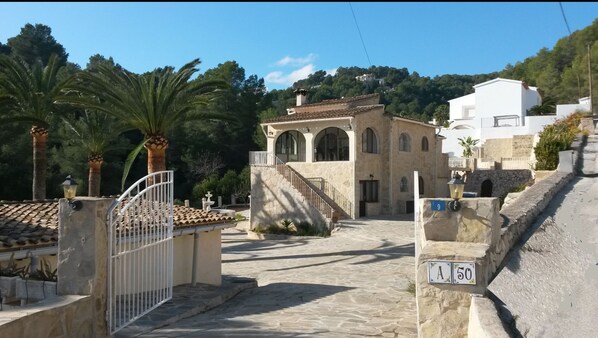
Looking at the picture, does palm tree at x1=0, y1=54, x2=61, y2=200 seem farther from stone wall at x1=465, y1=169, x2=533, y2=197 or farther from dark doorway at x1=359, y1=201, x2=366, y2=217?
stone wall at x1=465, y1=169, x2=533, y2=197

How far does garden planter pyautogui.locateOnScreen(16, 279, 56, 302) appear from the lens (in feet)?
19.8

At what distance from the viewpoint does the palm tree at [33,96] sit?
20.7m

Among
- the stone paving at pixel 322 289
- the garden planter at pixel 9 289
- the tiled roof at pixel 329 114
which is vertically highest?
the tiled roof at pixel 329 114

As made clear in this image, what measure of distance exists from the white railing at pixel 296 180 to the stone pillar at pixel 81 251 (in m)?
20.1

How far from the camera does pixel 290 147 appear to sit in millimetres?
32281

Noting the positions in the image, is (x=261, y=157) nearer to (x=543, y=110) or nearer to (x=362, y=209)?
(x=362, y=209)

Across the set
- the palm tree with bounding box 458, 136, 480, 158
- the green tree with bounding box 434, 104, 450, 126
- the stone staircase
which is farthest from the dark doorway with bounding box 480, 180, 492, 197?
the green tree with bounding box 434, 104, 450, 126

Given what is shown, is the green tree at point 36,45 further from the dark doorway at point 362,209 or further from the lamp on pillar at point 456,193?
the lamp on pillar at point 456,193

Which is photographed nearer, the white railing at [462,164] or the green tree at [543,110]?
the white railing at [462,164]

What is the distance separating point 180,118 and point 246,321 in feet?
39.8

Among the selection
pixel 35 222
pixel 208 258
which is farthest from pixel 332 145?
pixel 35 222

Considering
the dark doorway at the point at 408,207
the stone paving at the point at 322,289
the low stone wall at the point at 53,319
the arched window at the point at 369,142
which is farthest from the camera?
the dark doorway at the point at 408,207

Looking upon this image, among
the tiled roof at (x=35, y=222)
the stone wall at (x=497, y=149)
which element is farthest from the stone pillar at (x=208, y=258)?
the stone wall at (x=497, y=149)

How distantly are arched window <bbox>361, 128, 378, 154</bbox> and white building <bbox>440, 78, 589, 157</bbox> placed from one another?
61.0ft
